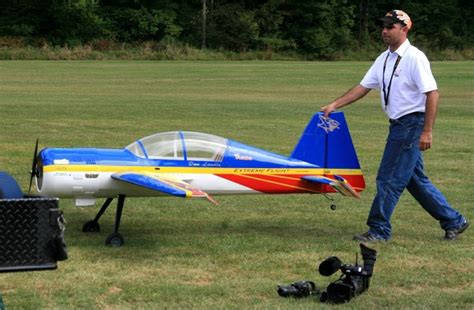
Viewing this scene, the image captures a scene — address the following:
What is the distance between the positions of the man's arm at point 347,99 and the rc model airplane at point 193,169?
15cm

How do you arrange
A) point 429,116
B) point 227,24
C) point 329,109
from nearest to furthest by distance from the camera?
point 429,116 → point 329,109 → point 227,24

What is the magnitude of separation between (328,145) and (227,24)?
58332 mm

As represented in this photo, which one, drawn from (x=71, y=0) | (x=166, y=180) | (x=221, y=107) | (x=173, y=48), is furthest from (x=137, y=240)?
(x=71, y=0)

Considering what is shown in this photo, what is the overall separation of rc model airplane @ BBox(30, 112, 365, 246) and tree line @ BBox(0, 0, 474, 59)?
51.8 metres

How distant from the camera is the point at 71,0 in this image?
6088cm

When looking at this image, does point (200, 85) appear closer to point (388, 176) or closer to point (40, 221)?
point (388, 176)

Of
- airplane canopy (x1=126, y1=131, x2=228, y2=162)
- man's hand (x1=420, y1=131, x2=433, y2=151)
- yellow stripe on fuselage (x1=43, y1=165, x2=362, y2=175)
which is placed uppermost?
man's hand (x1=420, y1=131, x2=433, y2=151)

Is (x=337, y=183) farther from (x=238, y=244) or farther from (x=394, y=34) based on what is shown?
(x=394, y=34)

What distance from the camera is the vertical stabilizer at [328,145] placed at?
7.96 metres

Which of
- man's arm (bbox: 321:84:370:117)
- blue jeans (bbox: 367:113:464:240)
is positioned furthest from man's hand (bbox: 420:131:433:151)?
man's arm (bbox: 321:84:370:117)

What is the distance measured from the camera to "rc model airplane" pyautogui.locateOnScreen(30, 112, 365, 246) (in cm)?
725

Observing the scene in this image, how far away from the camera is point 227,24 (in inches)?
2574

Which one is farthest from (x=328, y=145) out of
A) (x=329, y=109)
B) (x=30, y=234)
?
(x=30, y=234)

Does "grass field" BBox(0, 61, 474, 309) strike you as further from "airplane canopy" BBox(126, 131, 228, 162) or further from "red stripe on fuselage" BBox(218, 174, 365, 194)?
"airplane canopy" BBox(126, 131, 228, 162)
